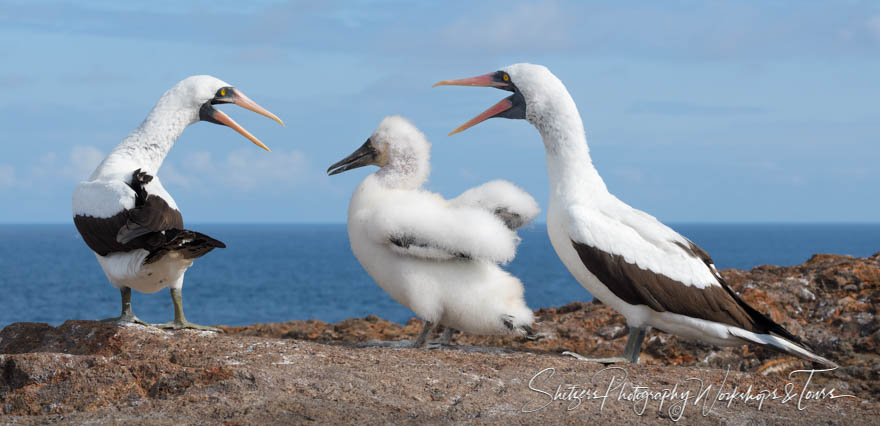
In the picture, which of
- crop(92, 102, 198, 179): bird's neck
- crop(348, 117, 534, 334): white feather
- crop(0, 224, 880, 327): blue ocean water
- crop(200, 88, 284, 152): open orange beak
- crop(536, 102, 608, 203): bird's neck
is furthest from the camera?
crop(0, 224, 880, 327): blue ocean water

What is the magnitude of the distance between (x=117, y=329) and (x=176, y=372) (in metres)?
1.37

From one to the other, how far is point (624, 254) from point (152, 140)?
173 inches

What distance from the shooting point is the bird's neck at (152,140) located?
25.7ft

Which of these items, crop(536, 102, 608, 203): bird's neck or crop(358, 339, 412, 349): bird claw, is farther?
crop(358, 339, 412, 349): bird claw

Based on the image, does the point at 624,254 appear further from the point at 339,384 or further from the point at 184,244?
the point at 184,244

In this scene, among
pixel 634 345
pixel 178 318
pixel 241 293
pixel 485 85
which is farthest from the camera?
pixel 241 293

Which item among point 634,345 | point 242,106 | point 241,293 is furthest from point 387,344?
point 241,293

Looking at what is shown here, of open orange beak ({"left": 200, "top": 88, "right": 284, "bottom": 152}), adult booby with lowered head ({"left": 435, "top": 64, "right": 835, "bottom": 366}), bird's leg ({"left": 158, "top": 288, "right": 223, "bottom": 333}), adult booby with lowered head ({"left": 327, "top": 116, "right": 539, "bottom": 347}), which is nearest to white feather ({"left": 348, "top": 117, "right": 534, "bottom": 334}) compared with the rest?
adult booby with lowered head ({"left": 327, "top": 116, "right": 539, "bottom": 347})

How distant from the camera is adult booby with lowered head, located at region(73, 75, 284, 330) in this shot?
6754 millimetres

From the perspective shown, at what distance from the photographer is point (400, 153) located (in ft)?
24.5

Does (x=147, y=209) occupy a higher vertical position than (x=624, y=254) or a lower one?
lower

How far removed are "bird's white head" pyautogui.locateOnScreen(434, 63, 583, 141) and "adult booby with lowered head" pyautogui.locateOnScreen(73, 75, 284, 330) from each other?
2.43 meters

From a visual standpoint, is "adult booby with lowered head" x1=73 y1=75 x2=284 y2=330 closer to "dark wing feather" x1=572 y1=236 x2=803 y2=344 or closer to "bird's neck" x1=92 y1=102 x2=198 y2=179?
"bird's neck" x1=92 y1=102 x2=198 y2=179

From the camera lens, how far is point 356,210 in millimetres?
7320
